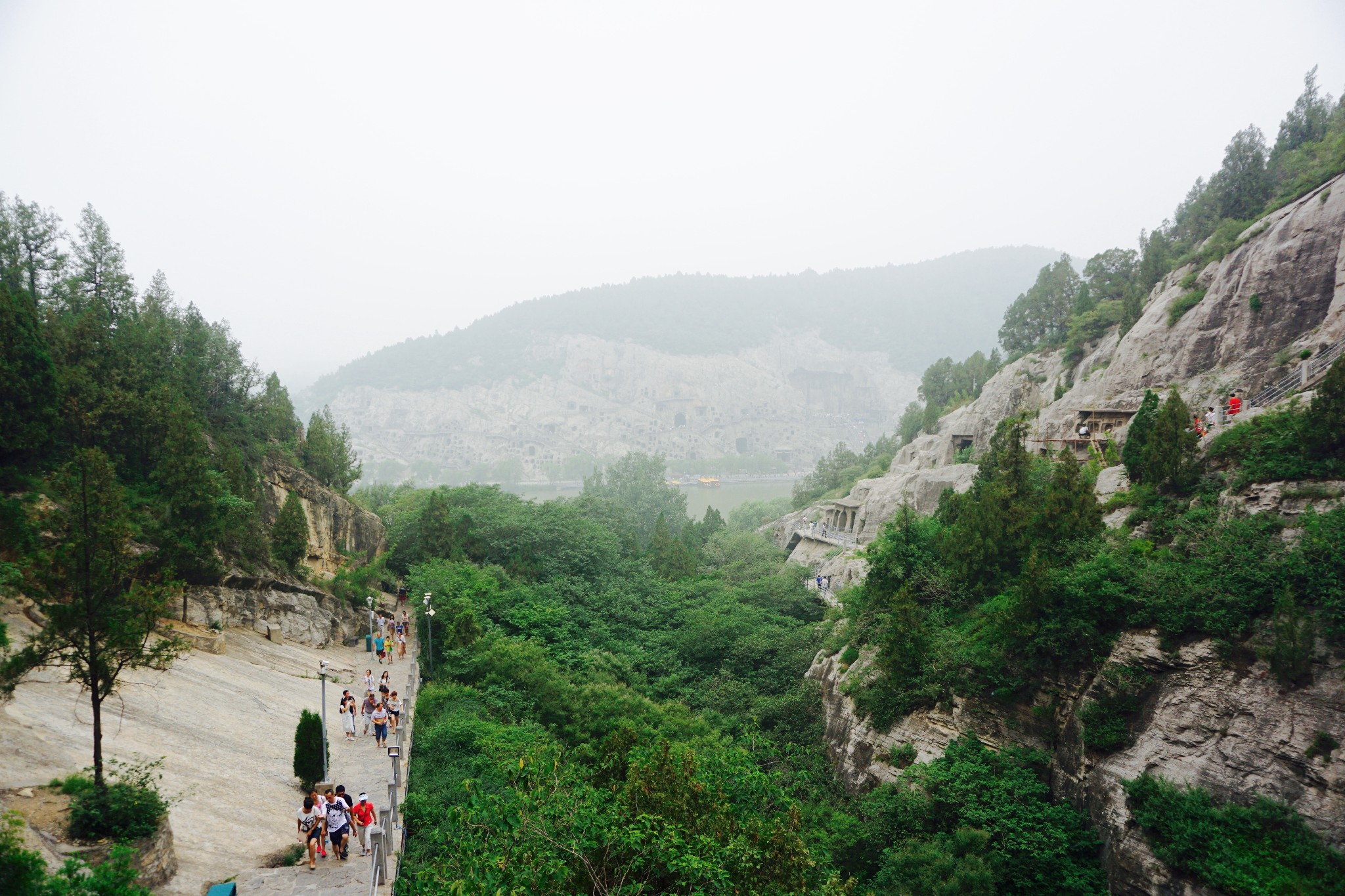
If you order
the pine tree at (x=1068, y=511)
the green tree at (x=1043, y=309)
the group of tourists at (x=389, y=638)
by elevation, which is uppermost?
the green tree at (x=1043, y=309)

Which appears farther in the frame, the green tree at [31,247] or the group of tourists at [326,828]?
the green tree at [31,247]

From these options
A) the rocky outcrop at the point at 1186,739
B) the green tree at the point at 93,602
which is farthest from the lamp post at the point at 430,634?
the rocky outcrop at the point at 1186,739

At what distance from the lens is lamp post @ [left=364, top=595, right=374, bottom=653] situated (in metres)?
25.3

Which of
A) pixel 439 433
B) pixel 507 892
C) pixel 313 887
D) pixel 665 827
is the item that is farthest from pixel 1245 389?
pixel 439 433

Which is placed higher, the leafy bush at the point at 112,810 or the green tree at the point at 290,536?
the green tree at the point at 290,536

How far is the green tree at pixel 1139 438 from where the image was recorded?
1942 cm

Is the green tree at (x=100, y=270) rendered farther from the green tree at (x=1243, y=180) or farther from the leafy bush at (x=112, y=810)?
the green tree at (x=1243, y=180)

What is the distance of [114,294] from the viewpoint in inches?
1222

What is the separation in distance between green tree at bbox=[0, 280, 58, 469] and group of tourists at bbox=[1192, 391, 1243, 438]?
103ft

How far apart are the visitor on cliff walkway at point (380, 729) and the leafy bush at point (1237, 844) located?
54.8 ft

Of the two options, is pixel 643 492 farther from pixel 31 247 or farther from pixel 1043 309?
pixel 31 247

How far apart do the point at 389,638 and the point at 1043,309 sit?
173ft

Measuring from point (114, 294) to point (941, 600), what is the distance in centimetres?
3762

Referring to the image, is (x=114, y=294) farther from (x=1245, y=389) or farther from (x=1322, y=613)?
(x=1245, y=389)
